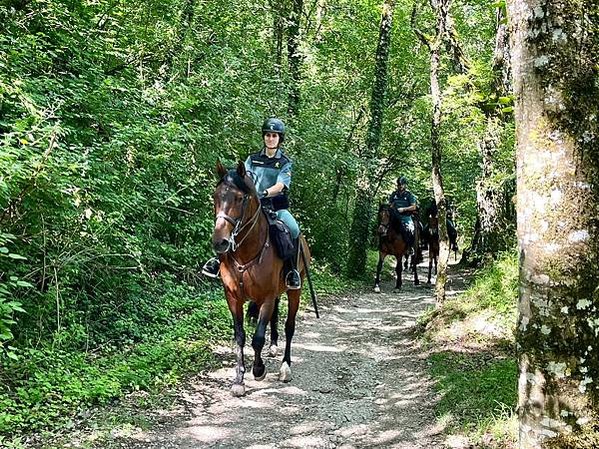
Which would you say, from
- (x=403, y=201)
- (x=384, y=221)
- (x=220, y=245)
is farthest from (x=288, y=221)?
(x=403, y=201)

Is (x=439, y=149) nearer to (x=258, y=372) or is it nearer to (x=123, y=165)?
(x=258, y=372)

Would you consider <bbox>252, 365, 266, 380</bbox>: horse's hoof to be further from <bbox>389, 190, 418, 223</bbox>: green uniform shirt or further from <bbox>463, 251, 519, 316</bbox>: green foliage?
<bbox>389, 190, 418, 223</bbox>: green uniform shirt

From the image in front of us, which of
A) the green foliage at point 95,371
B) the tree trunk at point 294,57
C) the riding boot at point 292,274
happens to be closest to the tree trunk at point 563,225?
the green foliage at point 95,371

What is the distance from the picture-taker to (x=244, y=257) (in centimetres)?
645

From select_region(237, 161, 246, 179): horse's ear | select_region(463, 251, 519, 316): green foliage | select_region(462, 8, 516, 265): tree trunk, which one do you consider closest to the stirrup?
select_region(237, 161, 246, 179): horse's ear

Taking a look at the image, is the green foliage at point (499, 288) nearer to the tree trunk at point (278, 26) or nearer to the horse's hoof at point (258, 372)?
the horse's hoof at point (258, 372)

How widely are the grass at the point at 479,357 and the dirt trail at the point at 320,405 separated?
26 centimetres

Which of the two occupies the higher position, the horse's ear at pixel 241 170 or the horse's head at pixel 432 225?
the horse's ear at pixel 241 170

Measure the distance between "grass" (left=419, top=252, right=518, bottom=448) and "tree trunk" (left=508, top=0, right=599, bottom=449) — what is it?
2.25 meters

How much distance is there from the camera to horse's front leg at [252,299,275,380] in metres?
6.52

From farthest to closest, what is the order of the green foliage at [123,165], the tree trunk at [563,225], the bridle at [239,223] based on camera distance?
1. the bridle at [239,223]
2. the green foliage at [123,165]
3. the tree trunk at [563,225]

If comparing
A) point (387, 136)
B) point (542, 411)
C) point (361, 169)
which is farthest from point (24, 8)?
point (387, 136)

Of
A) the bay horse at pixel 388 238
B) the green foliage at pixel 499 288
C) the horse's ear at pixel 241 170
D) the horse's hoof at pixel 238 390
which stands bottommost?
the horse's hoof at pixel 238 390

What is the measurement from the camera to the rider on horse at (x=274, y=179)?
6.94 metres
